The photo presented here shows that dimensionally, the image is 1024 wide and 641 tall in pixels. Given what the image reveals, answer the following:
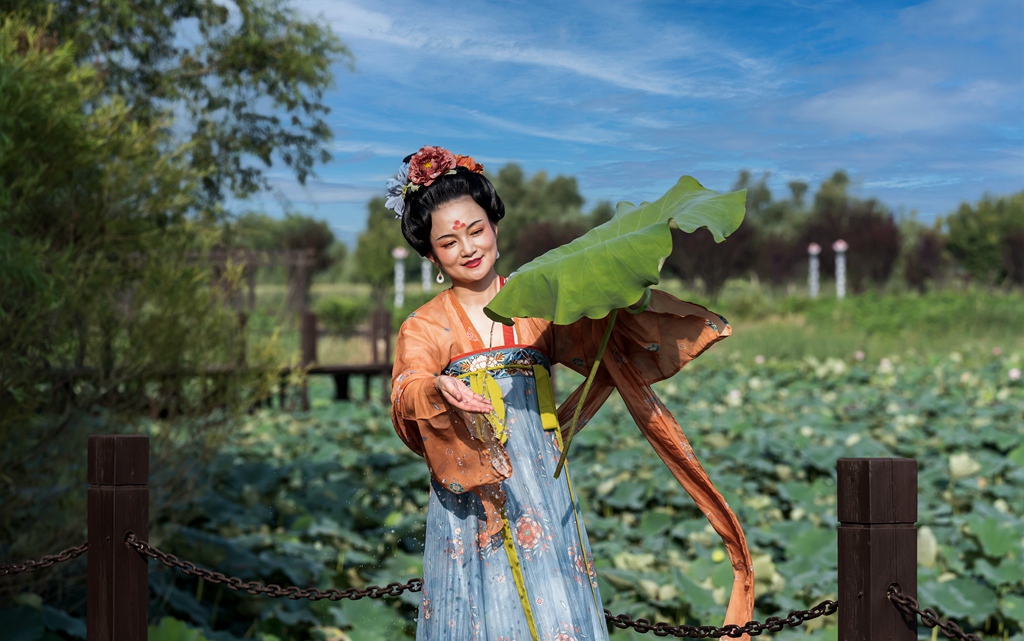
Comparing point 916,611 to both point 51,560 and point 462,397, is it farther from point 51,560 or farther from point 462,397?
point 51,560

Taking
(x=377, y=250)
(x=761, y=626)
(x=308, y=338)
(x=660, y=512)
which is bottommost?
(x=660, y=512)

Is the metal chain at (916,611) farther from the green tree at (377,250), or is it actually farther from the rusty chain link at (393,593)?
the green tree at (377,250)

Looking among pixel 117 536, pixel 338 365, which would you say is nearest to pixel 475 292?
pixel 117 536

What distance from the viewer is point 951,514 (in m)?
6.00

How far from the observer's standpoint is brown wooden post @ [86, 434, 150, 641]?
3008mm

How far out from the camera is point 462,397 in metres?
2.07

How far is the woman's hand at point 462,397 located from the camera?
2.06 m

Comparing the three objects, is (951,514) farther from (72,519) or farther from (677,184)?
(72,519)

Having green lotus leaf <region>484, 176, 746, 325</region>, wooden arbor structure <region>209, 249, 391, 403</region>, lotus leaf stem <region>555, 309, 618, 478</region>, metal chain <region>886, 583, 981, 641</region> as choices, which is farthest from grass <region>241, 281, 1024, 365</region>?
metal chain <region>886, 583, 981, 641</region>

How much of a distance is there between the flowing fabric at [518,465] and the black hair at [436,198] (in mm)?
178

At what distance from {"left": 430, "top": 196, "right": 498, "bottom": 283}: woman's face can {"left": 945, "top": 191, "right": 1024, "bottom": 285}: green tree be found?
1277 inches

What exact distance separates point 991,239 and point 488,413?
3409cm

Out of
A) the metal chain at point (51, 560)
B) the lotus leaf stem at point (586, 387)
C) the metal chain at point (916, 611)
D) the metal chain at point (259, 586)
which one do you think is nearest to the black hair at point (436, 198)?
the lotus leaf stem at point (586, 387)

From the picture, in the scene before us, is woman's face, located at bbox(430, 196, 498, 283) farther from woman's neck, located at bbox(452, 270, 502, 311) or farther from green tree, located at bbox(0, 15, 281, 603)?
green tree, located at bbox(0, 15, 281, 603)
